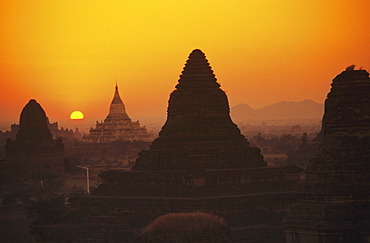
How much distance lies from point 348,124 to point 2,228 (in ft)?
98.2

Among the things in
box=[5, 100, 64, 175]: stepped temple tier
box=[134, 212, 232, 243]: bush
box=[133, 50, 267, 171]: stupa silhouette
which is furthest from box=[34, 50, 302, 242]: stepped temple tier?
box=[5, 100, 64, 175]: stepped temple tier

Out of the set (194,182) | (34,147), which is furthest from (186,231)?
(34,147)

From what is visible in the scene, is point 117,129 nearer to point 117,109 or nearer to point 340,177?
point 117,109

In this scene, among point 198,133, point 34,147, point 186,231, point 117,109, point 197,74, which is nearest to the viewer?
point 186,231

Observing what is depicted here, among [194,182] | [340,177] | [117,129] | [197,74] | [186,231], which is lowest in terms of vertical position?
[186,231]

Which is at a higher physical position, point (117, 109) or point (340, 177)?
point (117, 109)

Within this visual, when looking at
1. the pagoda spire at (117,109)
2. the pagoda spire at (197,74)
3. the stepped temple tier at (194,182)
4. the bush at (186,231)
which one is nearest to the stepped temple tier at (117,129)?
the pagoda spire at (117,109)

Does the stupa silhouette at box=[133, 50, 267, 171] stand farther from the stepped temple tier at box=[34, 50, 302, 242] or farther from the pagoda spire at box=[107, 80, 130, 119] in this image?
the pagoda spire at box=[107, 80, 130, 119]

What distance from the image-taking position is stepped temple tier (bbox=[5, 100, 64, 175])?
397 ft

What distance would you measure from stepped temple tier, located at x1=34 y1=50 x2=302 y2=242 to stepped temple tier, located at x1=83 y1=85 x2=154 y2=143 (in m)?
122

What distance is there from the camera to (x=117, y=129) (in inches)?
7254

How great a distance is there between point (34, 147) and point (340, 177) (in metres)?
82.8

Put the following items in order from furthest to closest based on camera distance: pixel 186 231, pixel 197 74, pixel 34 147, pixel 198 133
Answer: pixel 34 147 < pixel 197 74 < pixel 198 133 < pixel 186 231

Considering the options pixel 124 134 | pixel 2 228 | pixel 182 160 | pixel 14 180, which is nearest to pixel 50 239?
pixel 182 160
